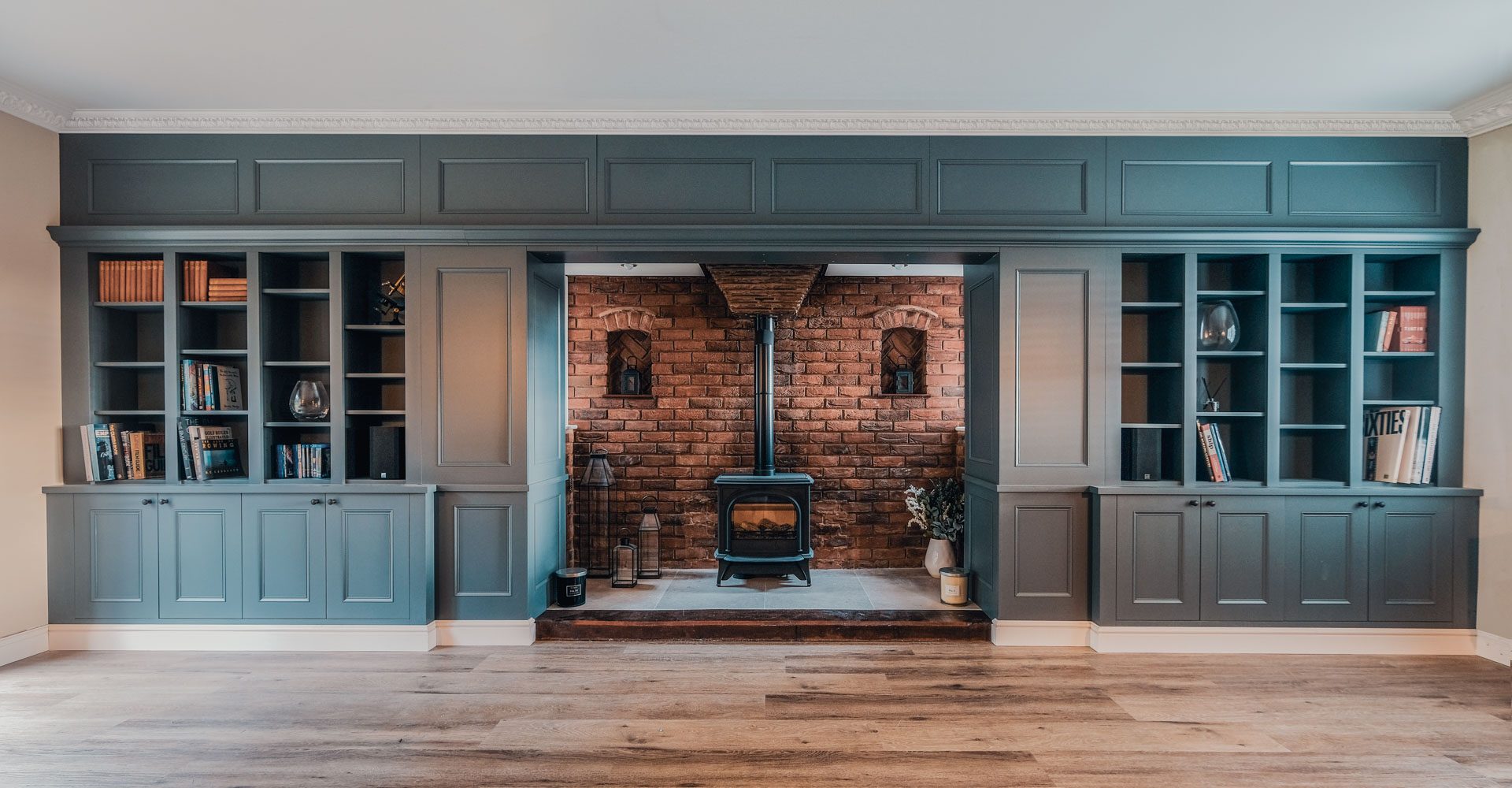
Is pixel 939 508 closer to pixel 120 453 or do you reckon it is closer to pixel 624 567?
pixel 624 567

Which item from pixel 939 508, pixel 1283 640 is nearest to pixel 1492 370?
pixel 1283 640

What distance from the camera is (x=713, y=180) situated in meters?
3.88

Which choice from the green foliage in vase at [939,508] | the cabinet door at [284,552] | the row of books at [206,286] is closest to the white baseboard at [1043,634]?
the green foliage in vase at [939,508]

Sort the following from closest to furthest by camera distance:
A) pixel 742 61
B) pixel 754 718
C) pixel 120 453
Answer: pixel 754 718 < pixel 742 61 < pixel 120 453

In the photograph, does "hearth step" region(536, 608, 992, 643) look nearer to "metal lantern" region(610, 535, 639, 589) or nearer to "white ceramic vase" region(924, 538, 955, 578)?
"metal lantern" region(610, 535, 639, 589)

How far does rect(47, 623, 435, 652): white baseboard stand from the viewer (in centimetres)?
377

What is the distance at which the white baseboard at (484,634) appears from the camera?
387 centimetres

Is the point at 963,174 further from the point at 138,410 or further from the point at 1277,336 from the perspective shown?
the point at 138,410

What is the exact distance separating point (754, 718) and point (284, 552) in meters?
2.58

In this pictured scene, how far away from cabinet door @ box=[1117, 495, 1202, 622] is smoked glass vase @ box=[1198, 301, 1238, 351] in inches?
32.4

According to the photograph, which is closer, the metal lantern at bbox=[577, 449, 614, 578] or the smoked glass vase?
the smoked glass vase

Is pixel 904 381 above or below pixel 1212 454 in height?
above

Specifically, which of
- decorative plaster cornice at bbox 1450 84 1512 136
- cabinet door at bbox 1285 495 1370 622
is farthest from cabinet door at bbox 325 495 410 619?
decorative plaster cornice at bbox 1450 84 1512 136

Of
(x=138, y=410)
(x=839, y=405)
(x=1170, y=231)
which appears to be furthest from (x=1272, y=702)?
(x=138, y=410)
